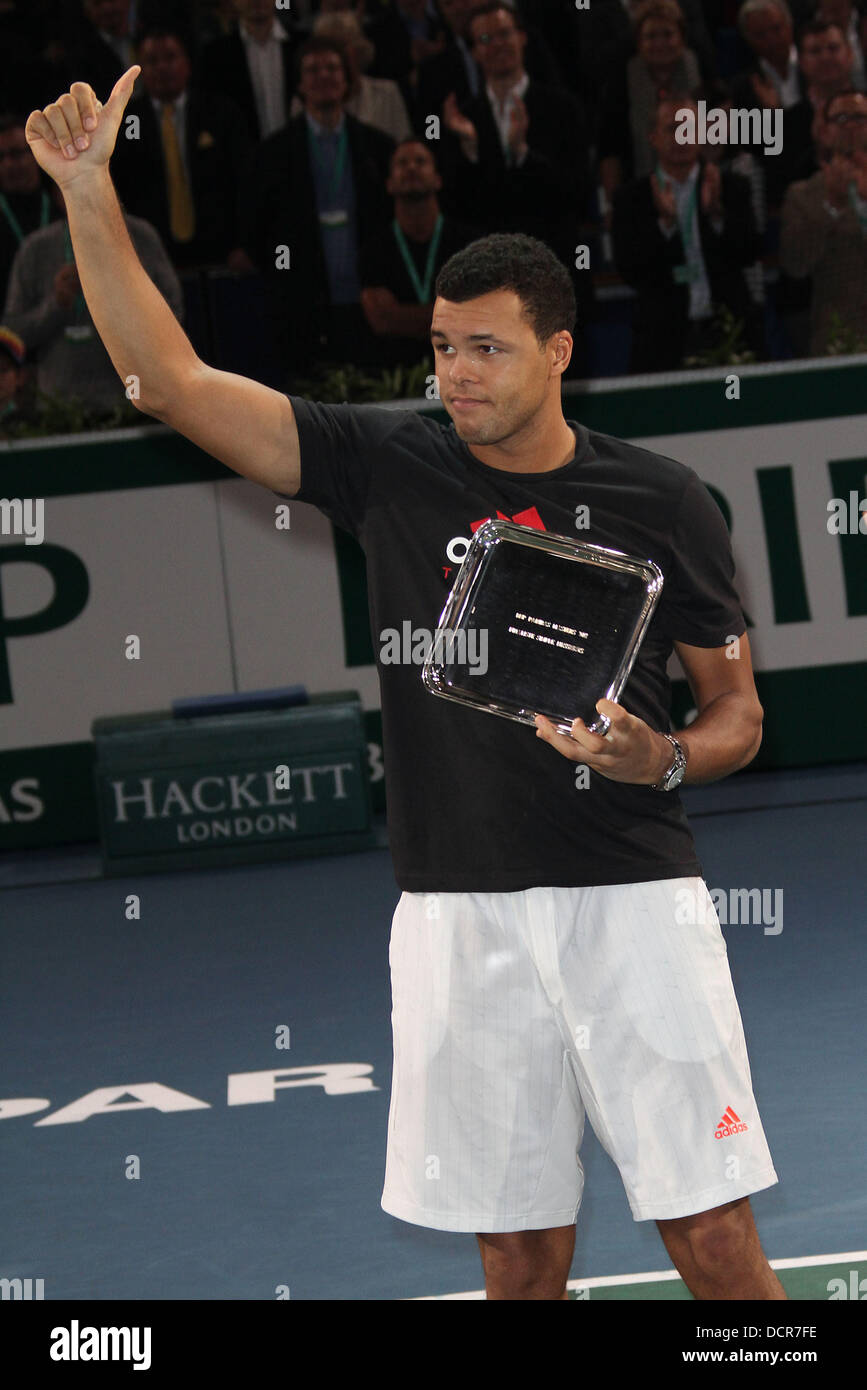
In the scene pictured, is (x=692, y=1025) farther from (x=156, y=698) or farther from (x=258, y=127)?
(x=258, y=127)

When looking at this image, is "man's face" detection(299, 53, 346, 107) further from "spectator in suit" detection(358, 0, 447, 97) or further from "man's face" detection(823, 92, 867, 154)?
"man's face" detection(823, 92, 867, 154)

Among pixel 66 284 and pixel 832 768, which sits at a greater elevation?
pixel 66 284

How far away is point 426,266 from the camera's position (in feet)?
33.4

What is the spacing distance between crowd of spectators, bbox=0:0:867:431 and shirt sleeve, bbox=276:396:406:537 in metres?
6.72

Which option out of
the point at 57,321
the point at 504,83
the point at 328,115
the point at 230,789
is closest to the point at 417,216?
the point at 328,115

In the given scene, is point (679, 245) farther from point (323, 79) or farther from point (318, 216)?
point (323, 79)

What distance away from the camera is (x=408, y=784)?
3514 millimetres

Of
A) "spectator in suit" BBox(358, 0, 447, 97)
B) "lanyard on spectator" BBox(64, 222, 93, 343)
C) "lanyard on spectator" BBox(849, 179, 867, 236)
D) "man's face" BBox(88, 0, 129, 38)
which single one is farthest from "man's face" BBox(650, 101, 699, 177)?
"man's face" BBox(88, 0, 129, 38)

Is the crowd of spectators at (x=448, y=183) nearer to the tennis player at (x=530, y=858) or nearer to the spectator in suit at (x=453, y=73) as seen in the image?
the spectator in suit at (x=453, y=73)

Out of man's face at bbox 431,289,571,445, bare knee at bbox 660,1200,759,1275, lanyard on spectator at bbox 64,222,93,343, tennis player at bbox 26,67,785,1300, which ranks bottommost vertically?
bare knee at bbox 660,1200,759,1275

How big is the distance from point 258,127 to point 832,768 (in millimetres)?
5271

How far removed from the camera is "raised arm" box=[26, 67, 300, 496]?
307 centimetres

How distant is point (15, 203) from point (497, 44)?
284 centimetres
